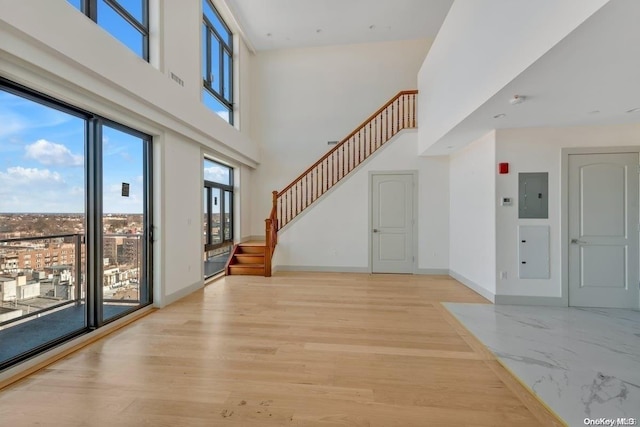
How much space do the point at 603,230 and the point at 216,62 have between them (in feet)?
26.7

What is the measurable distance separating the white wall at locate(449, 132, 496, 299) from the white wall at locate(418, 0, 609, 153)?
0.82m

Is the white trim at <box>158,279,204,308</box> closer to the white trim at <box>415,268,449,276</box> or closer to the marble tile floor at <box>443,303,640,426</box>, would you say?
the marble tile floor at <box>443,303,640,426</box>

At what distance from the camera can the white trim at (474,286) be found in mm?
4410

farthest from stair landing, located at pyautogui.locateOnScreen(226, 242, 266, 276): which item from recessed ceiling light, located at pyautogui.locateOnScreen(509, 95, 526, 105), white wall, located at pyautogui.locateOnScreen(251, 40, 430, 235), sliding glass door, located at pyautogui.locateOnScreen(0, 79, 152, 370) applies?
recessed ceiling light, located at pyautogui.locateOnScreen(509, 95, 526, 105)

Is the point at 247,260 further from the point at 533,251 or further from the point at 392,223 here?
the point at 533,251

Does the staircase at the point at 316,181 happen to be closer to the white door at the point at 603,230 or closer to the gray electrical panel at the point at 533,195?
the gray electrical panel at the point at 533,195

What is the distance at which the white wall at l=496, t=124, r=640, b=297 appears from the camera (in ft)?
13.3

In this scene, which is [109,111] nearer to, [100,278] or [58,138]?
[58,138]

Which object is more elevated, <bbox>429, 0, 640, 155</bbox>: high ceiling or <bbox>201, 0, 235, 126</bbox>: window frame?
<bbox>201, 0, 235, 126</bbox>: window frame

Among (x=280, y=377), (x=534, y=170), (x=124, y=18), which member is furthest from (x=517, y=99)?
(x=124, y=18)

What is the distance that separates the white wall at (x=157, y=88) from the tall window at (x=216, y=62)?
0.78 metres

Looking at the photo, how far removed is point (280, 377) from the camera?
2.37 m

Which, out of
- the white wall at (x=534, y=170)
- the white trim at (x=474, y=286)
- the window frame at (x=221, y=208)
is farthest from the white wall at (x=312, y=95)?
the white trim at (x=474, y=286)

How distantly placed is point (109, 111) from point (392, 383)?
14.0 feet
